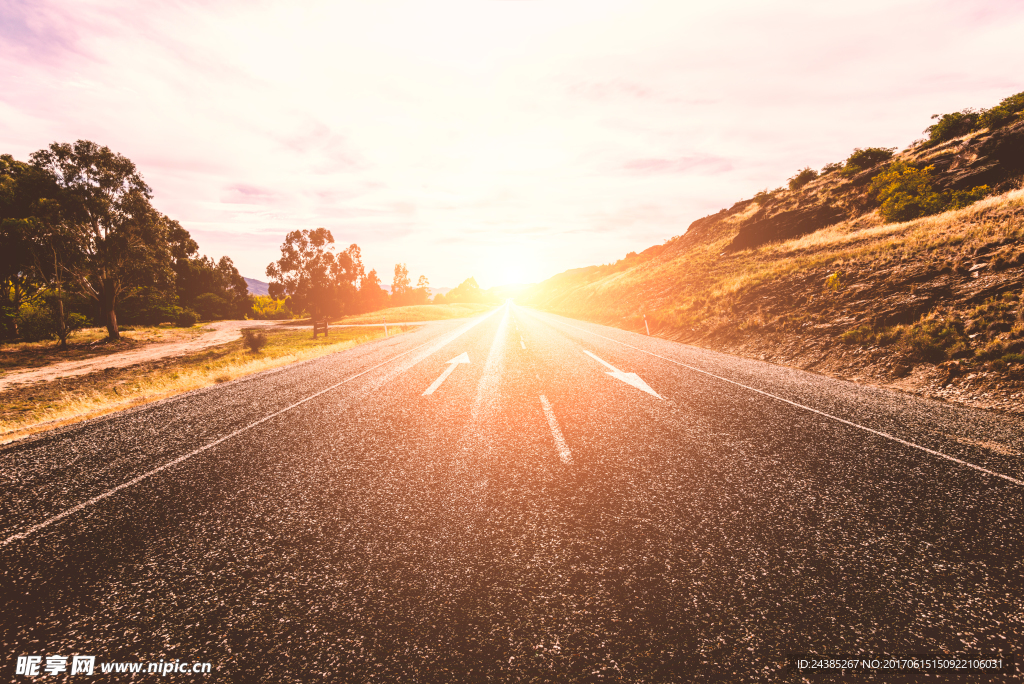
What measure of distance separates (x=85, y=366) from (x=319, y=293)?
37095 mm

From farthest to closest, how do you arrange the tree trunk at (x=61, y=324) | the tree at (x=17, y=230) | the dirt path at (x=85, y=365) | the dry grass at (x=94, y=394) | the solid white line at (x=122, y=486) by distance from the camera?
the tree trunk at (x=61, y=324) < the tree at (x=17, y=230) < the dirt path at (x=85, y=365) < the dry grass at (x=94, y=394) < the solid white line at (x=122, y=486)

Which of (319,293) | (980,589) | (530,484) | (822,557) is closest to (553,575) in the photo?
(530,484)

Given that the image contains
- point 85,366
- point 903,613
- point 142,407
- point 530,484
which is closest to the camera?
point 903,613

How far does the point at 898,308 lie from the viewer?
955cm

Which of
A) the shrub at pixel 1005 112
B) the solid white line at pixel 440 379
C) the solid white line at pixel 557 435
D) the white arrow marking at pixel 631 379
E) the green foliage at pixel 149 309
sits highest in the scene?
the shrub at pixel 1005 112

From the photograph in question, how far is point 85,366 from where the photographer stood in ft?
50.2

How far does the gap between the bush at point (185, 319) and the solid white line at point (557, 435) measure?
4792 cm

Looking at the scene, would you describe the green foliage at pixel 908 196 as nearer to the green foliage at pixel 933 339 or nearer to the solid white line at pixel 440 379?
the green foliage at pixel 933 339

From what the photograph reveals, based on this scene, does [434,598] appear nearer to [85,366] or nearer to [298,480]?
[298,480]

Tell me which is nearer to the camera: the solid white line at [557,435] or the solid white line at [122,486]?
the solid white line at [122,486]

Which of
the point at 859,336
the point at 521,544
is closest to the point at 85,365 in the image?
the point at 521,544

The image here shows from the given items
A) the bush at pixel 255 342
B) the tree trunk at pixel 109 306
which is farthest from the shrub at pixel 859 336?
the tree trunk at pixel 109 306

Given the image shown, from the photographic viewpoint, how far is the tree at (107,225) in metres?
19.6

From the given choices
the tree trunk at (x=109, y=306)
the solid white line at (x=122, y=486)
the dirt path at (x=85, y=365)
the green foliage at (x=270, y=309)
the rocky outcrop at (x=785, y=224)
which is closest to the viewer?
the solid white line at (x=122, y=486)
